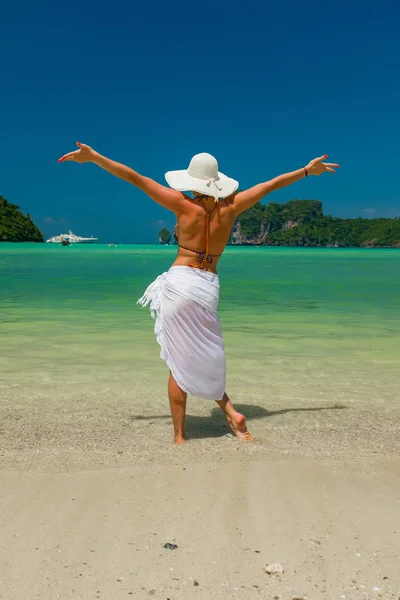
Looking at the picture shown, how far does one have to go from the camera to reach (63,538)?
10.3 ft

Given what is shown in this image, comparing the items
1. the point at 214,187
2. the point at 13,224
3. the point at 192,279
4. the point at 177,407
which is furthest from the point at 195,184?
the point at 13,224

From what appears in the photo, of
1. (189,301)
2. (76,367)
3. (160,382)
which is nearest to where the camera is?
(189,301)

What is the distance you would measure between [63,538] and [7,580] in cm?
43

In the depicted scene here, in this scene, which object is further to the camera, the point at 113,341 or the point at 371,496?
the point at 113,341

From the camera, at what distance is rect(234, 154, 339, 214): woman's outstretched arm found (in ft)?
16.2

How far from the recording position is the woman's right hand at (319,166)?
5.31 meters

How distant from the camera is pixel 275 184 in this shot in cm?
507

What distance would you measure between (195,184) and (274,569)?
288cm

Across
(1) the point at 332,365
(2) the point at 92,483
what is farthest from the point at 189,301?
(1) the point at 332,365

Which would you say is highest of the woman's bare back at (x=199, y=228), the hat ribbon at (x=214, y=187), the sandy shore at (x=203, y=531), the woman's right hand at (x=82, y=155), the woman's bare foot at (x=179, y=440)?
the woman's right hand at (x=82, y=155)

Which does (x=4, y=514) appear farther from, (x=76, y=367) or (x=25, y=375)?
(x=76, y=367)

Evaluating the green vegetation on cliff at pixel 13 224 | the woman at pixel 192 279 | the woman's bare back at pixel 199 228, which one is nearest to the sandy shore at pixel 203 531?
the woman at pixel 192 279

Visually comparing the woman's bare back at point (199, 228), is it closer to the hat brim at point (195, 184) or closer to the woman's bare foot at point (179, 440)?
the hat brim at point (195, 184)

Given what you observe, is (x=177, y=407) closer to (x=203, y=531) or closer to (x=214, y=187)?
(x=203, y=531)
